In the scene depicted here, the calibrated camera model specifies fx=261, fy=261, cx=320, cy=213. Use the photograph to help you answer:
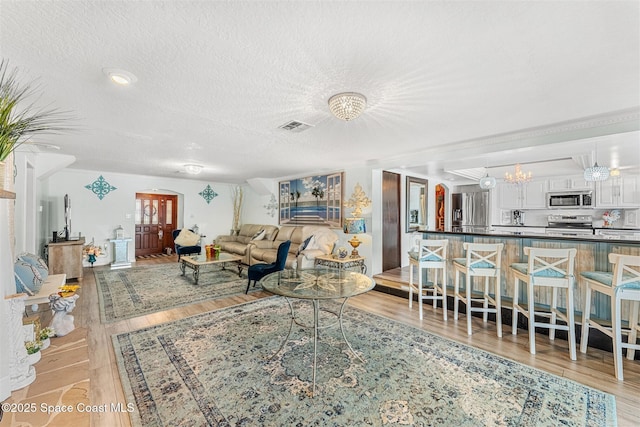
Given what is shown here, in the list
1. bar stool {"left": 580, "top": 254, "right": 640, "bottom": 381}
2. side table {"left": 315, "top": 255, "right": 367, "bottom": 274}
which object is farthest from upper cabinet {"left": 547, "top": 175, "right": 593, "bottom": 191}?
side table {"left": 315, "top": 255, "right": 367, "bottom": 274}

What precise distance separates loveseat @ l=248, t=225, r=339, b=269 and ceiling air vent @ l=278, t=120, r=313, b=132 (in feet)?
8.73

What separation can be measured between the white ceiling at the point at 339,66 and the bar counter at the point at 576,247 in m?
1.16

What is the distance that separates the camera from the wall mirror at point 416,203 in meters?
6.26

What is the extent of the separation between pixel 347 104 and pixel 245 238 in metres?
6.35

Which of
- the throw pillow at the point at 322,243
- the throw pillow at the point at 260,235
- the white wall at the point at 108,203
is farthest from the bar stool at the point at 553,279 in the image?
the white wall at the point at 108,203

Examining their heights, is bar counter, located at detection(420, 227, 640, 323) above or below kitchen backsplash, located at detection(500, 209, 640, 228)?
below

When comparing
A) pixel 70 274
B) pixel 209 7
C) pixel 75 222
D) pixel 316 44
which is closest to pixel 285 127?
pixel 316 44

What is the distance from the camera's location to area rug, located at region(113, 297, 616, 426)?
1.78 metres

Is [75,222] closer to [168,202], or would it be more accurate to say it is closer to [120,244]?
[120,244]

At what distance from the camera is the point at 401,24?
1.42 m

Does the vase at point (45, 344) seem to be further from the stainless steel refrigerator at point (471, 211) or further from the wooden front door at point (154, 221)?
the stainless steel refrigerator at point (471, 211)

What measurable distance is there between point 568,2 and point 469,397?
253 cm

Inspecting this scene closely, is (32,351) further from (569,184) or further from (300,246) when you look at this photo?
(569,184)

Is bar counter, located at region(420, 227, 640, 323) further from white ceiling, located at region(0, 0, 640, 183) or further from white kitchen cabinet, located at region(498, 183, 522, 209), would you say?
white kitchen cabinet, located at region(498, 183, 522, 209)
